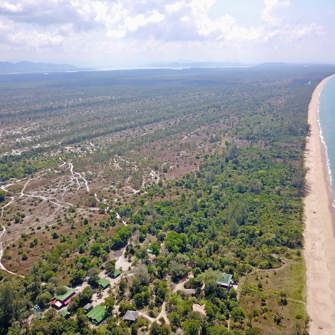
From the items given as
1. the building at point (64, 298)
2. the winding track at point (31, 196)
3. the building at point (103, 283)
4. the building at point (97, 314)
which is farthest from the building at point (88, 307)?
the winding track at point (31, 196)

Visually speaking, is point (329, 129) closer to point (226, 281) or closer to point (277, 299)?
point (277, 299)

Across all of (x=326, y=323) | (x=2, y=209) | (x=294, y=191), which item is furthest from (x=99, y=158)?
(x=326, y=323)

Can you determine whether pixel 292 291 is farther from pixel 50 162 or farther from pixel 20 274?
pixel 50 162

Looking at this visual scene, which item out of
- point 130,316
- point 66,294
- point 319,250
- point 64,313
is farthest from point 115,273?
point 319,250

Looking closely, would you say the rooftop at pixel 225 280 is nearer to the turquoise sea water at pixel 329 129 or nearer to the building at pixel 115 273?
the building at pixel 115 273

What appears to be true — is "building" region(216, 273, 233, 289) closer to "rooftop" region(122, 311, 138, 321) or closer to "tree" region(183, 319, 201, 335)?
"tree" region(183, 319, 201, 335)
